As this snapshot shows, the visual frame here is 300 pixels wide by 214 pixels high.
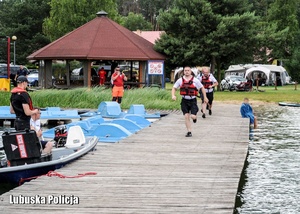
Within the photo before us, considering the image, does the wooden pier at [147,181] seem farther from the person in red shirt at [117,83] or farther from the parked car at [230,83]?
the parked car at [230,83]

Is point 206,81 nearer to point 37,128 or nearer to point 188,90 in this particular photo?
point 188,90

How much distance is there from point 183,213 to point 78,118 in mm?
16282

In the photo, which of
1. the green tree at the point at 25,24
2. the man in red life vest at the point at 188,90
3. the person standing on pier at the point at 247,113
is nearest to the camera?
the man in red life vest at the point at 188,90

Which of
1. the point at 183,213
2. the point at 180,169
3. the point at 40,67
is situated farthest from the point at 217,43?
the point at 183,213

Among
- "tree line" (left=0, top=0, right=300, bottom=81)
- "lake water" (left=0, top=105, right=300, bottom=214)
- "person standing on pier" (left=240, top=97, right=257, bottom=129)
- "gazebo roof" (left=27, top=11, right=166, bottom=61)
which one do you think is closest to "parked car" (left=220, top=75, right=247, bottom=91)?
"tree line" (left=0, top=0, right=300, bottom=81)

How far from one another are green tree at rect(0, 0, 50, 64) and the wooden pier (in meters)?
61.2

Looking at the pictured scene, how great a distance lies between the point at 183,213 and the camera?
8.20 m

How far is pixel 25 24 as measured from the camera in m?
77.8

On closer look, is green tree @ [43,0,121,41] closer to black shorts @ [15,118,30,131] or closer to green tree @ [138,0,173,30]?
black shorts @ [15,118,30,131]

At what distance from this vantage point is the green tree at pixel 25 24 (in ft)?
249

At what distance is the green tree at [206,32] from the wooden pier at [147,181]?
33884 millimetres

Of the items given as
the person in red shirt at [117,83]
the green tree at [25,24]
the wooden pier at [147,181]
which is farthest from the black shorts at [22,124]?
the green tree at [25,24]

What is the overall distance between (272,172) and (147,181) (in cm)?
459

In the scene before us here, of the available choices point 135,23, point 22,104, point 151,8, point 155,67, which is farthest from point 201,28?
point 151,8
